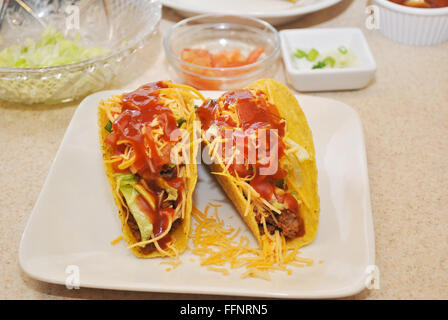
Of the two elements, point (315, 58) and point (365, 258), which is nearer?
point (365, 258)

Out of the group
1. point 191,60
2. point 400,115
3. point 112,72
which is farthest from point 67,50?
point 400,115

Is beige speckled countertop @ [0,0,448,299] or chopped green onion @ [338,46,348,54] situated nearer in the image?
beige speckled countertop @ [0,0,448,299]

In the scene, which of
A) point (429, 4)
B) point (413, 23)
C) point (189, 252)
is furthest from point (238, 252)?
point (429, 4)

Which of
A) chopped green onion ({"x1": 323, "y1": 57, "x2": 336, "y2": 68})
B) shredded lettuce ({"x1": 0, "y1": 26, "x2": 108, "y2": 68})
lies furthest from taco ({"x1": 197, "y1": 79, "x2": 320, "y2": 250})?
shredded lettuce ({"x1": 0, "y1": 26, "x2": 108, "y2": 68})

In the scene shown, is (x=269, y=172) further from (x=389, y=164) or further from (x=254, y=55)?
(x=254, y=55)

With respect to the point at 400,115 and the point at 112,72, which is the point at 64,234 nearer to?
the point at 112,72

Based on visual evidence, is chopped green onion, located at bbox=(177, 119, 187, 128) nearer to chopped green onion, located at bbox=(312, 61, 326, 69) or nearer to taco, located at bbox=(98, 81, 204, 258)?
taco, located at bbox=(98, 81, 204, 258)

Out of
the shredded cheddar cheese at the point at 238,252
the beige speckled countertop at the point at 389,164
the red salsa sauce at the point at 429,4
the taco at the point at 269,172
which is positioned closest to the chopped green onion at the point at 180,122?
the taco at the point at 269,172
